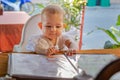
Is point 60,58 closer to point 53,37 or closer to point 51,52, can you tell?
point 51,52

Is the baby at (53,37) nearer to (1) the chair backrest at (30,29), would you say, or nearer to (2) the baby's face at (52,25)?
(2) the baby's face at (52,25)

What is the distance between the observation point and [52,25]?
4.56 ft

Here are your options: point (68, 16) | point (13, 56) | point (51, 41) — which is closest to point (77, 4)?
point (68, 16)

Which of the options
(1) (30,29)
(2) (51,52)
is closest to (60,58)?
(2) (51,52)

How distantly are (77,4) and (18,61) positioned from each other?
2278 mm

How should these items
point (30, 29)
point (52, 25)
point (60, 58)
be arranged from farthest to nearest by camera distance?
point (30, 29) < point (52, 25) < point (60, 58)

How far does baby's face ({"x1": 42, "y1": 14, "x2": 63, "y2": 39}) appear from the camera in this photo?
1.38m

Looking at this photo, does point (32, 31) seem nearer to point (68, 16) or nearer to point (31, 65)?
point (31, 65)

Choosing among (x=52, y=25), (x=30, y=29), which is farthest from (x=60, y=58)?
(x=30, y=29)

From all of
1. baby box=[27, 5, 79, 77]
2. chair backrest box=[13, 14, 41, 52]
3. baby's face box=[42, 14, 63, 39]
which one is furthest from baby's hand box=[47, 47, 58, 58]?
chair backrest box=[13, 14, 41, 52]

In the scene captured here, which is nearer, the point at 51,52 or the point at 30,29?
the point at 51,52

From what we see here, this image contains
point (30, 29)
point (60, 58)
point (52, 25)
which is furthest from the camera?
point (30, 29)

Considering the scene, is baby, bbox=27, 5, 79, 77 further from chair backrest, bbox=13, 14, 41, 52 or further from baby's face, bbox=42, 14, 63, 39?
chair backrest, bbox=13, 14, 41, 52

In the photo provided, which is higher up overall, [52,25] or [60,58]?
[52,25]
